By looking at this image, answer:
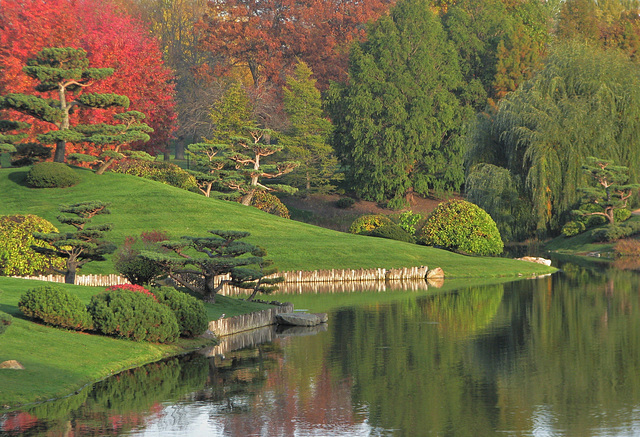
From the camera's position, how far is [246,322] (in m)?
28.4

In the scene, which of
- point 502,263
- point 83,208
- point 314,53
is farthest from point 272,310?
point 314,53

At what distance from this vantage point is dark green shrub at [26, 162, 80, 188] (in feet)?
167

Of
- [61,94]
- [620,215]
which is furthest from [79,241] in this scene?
[620,215]

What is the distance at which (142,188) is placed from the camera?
5162cm

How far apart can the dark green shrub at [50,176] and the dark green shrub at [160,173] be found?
254 inches

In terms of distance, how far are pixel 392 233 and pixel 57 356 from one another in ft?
112

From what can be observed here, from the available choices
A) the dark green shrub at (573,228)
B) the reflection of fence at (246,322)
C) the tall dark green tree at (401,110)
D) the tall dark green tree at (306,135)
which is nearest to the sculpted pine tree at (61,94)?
the tall dark green tree at (306,135)

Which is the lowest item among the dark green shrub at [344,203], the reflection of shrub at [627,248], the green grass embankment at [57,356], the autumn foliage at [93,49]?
the green grass embankment at [57,356]

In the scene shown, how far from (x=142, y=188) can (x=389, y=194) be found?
30675 millimetres

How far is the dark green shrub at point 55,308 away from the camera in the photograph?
73.7ft

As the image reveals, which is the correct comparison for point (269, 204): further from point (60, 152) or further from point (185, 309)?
point (185, 309)

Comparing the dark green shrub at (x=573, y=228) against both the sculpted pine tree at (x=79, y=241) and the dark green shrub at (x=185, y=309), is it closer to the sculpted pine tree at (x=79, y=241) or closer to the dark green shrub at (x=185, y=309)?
the sculpted pine tree at (x=79, y=241)

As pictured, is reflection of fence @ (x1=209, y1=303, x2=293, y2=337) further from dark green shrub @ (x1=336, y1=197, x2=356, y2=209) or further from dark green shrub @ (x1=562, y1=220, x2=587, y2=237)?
dark green shrub @ (x1=336, y1=197, x2=356, y2=209)

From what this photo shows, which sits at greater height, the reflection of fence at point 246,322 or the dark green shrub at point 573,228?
the dark green shrub at point 573,228
